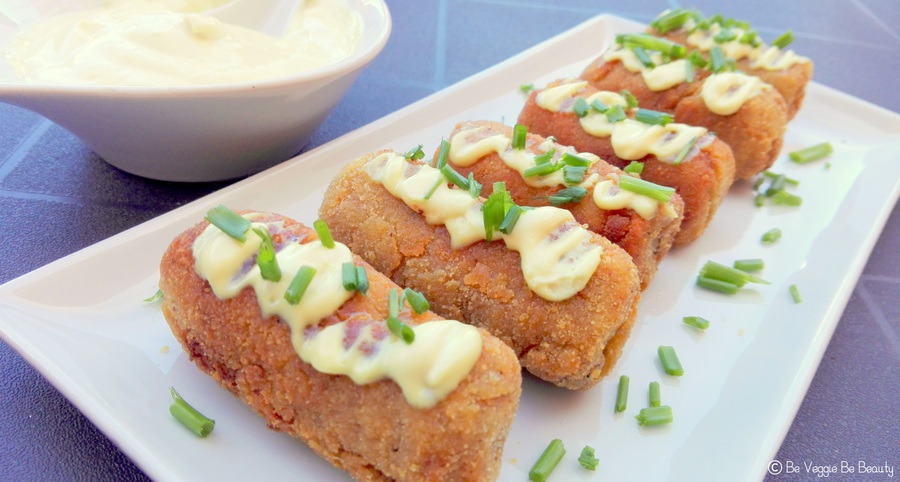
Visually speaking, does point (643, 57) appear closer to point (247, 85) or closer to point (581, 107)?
point (581, 107)

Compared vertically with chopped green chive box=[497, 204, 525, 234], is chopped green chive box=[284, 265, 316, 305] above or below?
above

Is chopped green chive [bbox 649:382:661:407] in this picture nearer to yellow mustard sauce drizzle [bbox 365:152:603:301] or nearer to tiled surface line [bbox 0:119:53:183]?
yellow mustard sauce drizzle [bbox 365:152:603:301]

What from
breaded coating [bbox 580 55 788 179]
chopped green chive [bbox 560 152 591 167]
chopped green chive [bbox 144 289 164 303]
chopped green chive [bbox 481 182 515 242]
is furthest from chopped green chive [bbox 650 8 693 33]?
chopped green chive [bbox 144 289 164 303]

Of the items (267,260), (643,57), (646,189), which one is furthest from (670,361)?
(643,57)

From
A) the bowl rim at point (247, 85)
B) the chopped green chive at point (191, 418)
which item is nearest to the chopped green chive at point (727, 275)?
the bowl rim at point (247, 85)

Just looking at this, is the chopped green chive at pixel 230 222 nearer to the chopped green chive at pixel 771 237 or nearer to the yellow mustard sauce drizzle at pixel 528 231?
the yellow mustard sauce drizzle at pixel 528 231

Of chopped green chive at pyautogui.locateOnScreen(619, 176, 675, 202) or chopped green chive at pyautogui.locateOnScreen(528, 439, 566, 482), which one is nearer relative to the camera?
chopped green chive at pyautogui.locateOnScreen(528, 439, 566, 482)

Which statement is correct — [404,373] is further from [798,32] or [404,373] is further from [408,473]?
[798,32]
